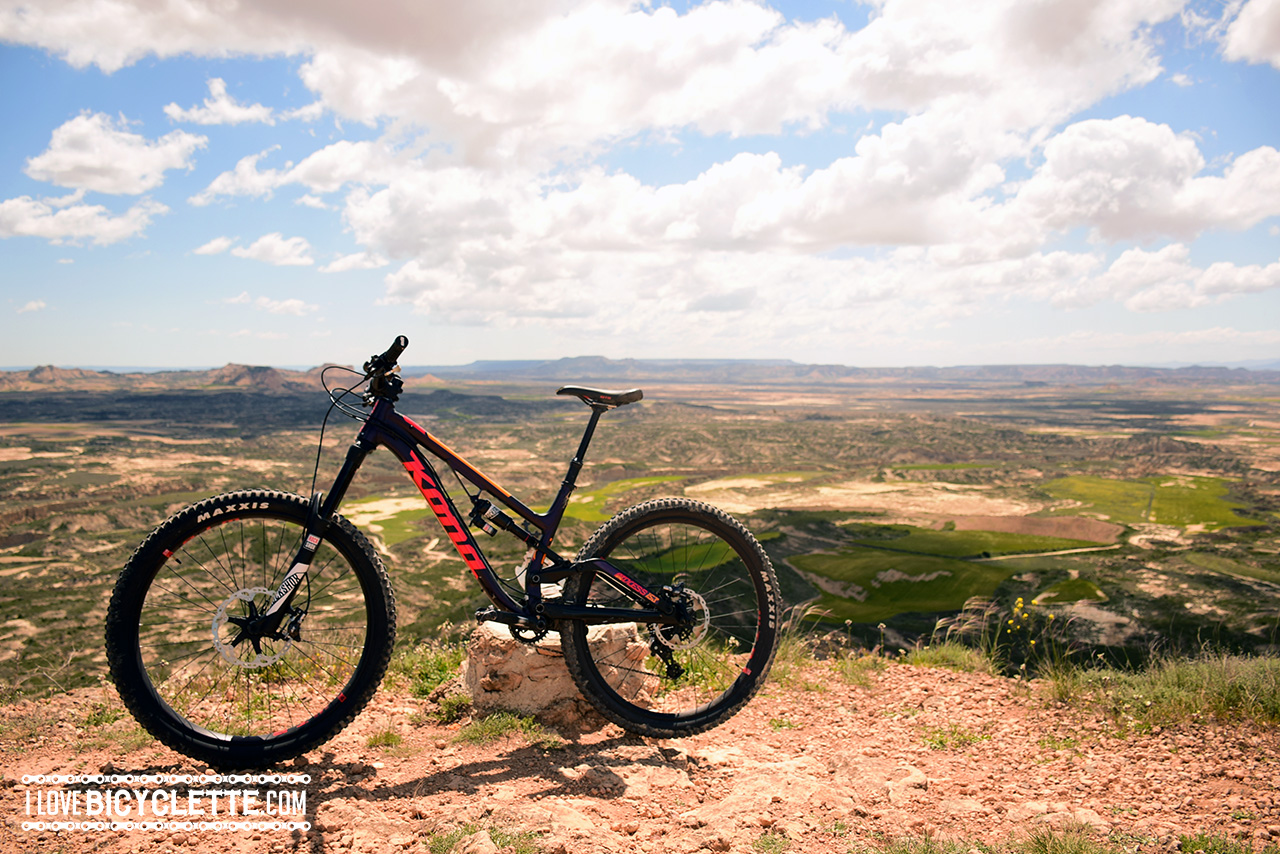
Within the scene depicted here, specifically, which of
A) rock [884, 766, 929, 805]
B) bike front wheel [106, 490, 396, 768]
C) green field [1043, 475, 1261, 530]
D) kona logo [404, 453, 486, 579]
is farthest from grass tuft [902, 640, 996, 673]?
green field [1043, 475, 1261, 530]

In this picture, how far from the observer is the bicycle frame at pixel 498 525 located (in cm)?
444

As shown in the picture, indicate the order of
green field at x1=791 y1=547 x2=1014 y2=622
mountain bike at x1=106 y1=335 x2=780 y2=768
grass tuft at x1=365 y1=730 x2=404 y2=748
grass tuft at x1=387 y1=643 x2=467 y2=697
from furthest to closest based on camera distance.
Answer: green field at x1=791 y1=547 x2=1014 y2=622 < grass tuft at x1=387 y1=643 x2=467 y2=697 < grass tuft at x1=365 y1=730 x2=404 y2=748 < mountain bike at x1=106 y1=335 x2=780 y2=768

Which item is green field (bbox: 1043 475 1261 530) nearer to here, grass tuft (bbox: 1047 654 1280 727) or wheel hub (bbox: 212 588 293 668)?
grass tuft (bbox: 1047 654 1280 727)

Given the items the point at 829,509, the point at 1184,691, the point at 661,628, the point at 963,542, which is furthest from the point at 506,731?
the point at 829,509

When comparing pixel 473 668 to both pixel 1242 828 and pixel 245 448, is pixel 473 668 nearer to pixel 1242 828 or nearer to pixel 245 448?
pixel 1242 828

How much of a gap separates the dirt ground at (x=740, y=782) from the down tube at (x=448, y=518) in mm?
1142

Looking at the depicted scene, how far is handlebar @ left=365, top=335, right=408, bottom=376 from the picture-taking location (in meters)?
4.48

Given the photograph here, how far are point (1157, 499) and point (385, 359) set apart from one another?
97.2 m

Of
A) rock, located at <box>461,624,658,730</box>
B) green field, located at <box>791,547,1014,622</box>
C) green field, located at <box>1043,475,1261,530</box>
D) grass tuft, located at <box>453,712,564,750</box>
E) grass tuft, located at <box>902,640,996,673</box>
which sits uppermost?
rock, located at <box>461,624,658,730</box>

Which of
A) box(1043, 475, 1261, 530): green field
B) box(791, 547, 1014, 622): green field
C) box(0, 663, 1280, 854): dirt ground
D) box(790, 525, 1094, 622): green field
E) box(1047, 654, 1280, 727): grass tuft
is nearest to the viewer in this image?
box(0, 663, 1280, 854): dirt ground

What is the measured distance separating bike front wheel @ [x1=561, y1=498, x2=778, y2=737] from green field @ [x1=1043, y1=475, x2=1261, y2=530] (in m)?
77.1

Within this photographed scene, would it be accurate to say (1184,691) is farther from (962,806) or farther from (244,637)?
(244,637)

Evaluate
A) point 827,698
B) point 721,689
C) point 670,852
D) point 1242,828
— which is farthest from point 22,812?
point 1242,828

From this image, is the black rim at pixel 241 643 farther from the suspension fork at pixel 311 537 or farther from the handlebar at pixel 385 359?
the handlebar at pixel 385 359
